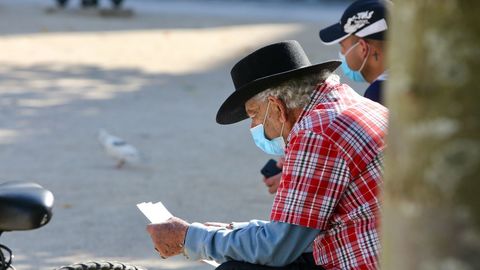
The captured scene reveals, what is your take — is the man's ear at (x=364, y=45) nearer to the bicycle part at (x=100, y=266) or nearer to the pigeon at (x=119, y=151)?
the bicycle part at (x=100, y=266)

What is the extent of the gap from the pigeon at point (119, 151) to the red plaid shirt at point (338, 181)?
4.57 metres

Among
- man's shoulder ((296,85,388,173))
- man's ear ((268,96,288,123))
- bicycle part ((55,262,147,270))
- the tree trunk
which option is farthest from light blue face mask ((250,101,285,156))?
the tree trunk

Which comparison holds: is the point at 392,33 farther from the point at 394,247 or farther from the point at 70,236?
the point at 70,236

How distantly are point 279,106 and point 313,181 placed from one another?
394 millimetres

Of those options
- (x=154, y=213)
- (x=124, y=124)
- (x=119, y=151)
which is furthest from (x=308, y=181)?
(x=124, y=124)

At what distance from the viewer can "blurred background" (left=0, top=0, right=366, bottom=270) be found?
641cm

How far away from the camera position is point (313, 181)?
3.18 m

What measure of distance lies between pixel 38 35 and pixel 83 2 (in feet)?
14.4

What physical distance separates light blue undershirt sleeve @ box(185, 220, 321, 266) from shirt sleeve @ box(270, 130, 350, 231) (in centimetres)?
5

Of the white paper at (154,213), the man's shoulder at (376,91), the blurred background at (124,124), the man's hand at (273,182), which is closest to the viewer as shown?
the white paper at (154,213)

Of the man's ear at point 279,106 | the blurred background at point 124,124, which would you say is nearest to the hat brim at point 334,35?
→ the blurred background at point 124,124

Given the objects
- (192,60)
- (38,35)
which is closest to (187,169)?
(192,60)

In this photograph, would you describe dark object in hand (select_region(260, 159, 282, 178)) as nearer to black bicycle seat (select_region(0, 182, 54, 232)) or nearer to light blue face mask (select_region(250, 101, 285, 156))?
light blue face mask (select_region(250, 101, 285, 156))

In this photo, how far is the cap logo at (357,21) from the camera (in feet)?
17.6
